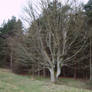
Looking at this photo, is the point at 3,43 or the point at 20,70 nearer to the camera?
the point at 20,70

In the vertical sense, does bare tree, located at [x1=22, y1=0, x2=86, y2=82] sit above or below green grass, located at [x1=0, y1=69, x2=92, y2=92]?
above

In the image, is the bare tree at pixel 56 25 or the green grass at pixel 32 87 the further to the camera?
the bare tree at pixel 56 25

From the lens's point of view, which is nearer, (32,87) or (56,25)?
(32,87)

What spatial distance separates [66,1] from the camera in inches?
489

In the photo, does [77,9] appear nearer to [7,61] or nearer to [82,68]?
[82,68]

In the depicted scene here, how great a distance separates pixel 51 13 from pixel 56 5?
99 centimetres

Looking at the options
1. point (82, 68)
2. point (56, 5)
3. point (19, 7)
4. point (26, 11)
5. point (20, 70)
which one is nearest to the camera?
point (56, 5)

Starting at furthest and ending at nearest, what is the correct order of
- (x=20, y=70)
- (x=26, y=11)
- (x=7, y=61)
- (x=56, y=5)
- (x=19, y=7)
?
(x=7, y=61), (x=20, y=70), (x=19, y=7), (x=26, y=11), (x=56, y=5)

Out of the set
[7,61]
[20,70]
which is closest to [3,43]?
[7,61]

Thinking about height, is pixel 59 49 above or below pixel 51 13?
below

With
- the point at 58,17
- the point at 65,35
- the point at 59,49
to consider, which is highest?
the point at 58,17

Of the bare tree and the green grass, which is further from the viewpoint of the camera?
the bare tree

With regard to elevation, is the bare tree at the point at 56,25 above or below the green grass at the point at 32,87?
above

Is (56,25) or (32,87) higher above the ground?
(56,25)
